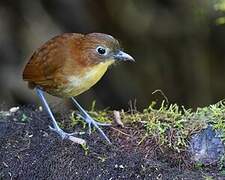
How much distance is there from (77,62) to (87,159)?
0.64 metres

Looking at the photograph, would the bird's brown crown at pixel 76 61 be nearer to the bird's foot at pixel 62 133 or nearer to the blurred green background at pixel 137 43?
the bird's foot at pixel 62 133

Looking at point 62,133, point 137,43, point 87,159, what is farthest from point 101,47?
point 137,43

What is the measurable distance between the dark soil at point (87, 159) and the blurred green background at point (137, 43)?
9.68ft

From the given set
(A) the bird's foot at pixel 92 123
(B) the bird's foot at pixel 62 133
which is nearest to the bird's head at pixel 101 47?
(A) the bird's foot at pixel 92 123

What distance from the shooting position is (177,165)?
3514 millimetres

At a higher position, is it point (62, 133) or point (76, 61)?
point (76, 61)

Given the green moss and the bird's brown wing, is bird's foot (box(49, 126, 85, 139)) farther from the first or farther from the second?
the bird's brown wing

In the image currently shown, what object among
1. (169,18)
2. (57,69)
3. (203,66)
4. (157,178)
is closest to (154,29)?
(169,18)

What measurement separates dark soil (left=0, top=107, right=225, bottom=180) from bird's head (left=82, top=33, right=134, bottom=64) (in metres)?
0.45

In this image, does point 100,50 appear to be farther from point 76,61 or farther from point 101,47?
point 76,61

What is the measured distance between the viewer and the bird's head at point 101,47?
378 centimetres

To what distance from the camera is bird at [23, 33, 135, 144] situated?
12.4ft

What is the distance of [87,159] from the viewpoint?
3531 mm

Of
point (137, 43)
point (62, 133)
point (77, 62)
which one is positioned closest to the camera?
point (62, 133)
